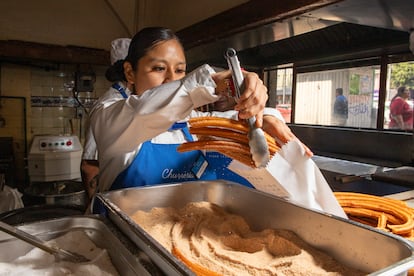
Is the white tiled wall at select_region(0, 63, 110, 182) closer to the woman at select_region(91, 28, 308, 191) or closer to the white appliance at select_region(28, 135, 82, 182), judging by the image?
the white appliance at select_region(28, 135, 82, 182)

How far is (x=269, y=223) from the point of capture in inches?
33.0

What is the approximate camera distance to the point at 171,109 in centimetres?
84

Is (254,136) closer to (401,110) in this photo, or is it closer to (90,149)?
(90,149)

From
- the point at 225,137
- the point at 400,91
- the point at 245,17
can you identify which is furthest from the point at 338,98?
the point at 225,137

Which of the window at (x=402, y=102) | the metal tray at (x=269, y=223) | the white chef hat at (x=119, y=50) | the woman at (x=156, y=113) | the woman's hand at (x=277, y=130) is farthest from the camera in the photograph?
the window at (x=402, y=102)

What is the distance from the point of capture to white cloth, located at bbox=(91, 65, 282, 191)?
84cm

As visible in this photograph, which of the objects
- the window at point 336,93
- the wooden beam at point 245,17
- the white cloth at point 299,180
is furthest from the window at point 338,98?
the white cloth at point 299,180

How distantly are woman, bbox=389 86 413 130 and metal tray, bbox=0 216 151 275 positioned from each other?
3671 mm

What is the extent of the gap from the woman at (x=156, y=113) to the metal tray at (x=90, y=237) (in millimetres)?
306

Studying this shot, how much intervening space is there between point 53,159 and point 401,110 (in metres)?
3.82

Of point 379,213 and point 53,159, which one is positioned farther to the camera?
point 53,159

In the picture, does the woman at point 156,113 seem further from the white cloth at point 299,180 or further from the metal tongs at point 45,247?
the metal tongs at point 45,247

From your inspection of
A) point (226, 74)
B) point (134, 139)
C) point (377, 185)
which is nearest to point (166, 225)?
point (134, 139)

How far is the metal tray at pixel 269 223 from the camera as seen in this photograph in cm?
54
